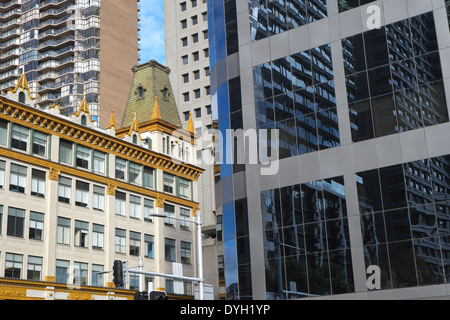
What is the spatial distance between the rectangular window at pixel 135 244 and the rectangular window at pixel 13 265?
1419cm

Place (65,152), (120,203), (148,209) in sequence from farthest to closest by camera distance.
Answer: (148,209) < (120,203) < (65,152)

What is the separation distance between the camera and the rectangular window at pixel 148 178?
69.8 metres

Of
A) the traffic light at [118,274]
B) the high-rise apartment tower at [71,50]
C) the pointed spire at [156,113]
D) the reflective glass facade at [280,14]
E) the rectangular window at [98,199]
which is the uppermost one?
the high-rise apartment tower at [71,50]

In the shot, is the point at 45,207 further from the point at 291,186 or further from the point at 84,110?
the point at 291,186

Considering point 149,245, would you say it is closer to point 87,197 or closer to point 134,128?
point 87,197

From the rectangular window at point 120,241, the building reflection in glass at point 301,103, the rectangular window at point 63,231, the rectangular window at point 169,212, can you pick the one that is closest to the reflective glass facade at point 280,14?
the building reflection in glass at point 301,103

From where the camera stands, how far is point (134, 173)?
68.5m

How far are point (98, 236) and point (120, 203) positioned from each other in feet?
16.5

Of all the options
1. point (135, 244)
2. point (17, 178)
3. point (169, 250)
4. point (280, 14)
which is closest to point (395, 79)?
point (280, 14)

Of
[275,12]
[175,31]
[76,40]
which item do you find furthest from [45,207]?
[76,40]

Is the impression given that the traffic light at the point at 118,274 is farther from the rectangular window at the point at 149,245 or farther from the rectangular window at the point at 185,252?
the rectangular window at the point at 185,252
